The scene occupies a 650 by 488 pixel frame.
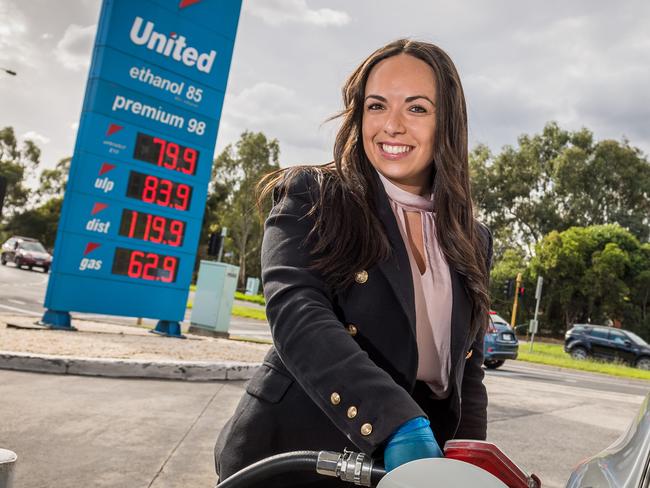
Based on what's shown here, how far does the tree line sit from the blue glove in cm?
3803

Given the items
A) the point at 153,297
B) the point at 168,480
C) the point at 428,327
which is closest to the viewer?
the point at 428,327

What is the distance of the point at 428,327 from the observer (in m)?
1.54

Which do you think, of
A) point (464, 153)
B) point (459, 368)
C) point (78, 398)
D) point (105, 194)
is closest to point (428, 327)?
point (459, 368)

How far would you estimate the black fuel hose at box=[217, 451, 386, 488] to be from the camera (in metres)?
1.00

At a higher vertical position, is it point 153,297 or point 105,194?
point 105,194

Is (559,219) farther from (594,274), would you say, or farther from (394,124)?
(394,124)

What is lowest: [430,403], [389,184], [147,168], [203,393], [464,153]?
[203,393]

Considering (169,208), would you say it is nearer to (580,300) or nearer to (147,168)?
(147,168)

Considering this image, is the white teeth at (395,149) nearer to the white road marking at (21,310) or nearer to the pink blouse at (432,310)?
the pink blouse at (432,310)

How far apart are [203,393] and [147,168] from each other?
18.2 ft

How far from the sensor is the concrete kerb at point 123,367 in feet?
20.7

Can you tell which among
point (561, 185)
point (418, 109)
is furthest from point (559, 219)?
point (418, 109)

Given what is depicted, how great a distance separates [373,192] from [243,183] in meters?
55.9

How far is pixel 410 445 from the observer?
100cm
